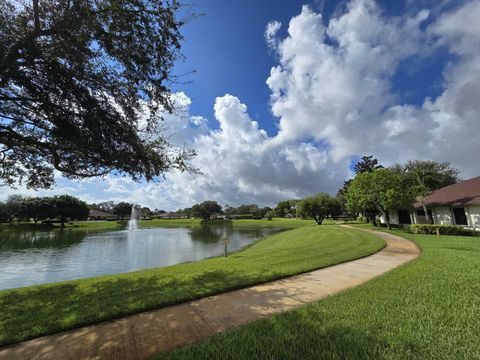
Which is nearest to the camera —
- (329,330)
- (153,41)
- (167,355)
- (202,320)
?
(167,355)

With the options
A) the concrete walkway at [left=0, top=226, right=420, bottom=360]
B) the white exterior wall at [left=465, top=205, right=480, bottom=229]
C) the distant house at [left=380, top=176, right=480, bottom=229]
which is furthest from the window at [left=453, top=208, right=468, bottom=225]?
the concrete walkway at [left=0, top=226, right=420, bottom=360]

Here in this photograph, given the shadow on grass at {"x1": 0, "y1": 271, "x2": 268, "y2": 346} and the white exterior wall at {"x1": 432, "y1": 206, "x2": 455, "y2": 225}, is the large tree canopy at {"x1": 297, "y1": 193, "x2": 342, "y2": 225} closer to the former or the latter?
the white exterior wall at {"x1": 432, "y1": 206, "x2": 455, "y2": 225}

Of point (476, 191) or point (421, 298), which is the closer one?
point (421, 298)

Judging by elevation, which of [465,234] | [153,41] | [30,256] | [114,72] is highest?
[153,41]

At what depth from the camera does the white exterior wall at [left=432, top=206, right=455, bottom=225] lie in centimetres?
2367

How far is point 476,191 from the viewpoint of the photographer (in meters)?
22.2

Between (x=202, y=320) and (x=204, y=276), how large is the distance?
331 centimetres

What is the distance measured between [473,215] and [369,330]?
23.7m

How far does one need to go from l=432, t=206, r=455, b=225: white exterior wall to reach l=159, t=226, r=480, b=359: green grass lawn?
22.5 meters

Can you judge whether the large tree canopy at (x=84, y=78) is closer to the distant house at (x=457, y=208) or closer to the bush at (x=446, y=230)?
the bush at (x=446, y=230)

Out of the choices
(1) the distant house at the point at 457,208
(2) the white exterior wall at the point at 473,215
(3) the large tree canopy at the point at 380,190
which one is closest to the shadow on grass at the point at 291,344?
(1) the distant house at the point at 457,208

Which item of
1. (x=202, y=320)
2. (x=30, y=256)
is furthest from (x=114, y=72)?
(x=30, y=256)

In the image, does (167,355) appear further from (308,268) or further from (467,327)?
(308,268)

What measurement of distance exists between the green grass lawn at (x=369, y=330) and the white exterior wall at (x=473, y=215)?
19531 millimetres
